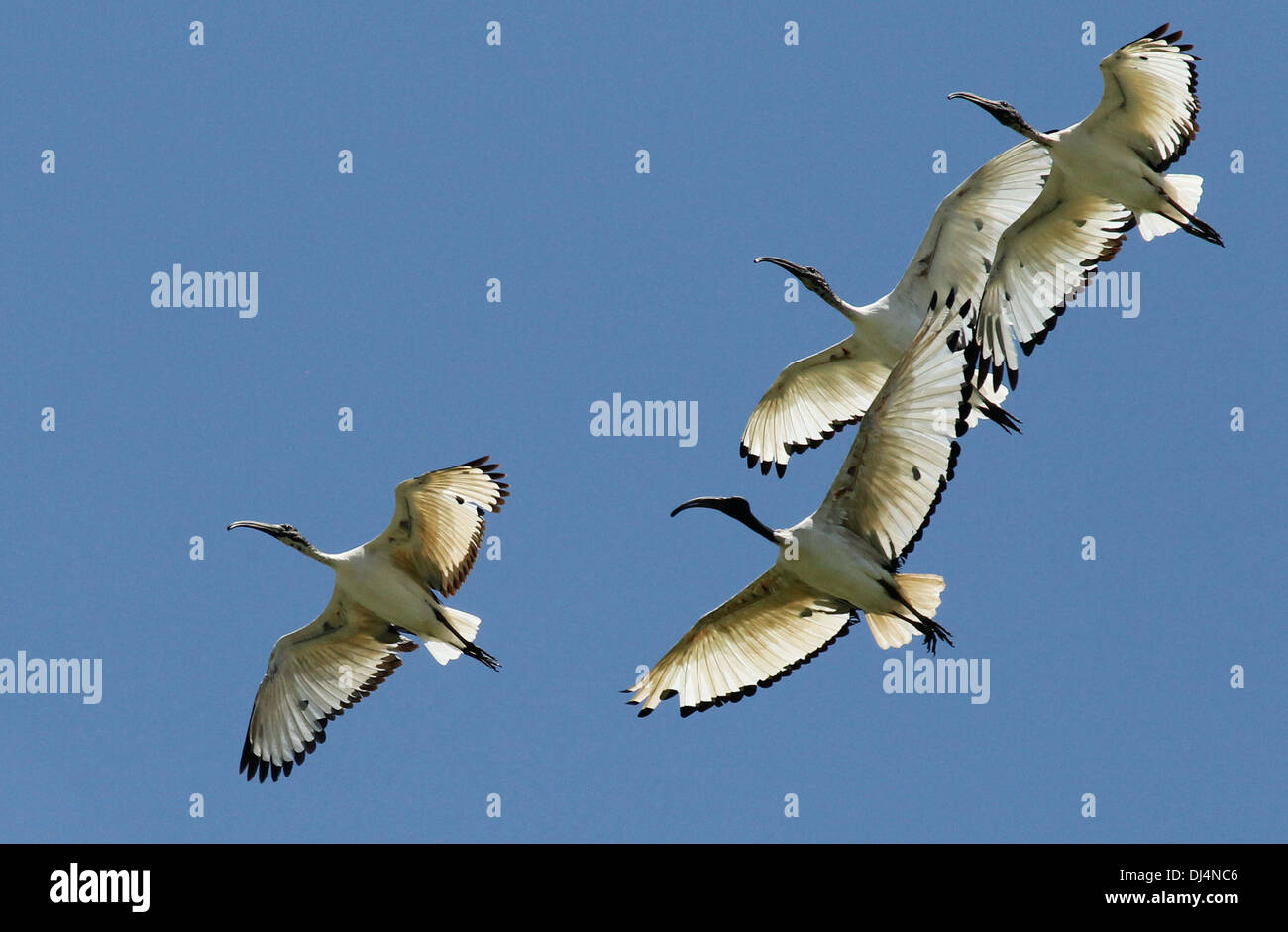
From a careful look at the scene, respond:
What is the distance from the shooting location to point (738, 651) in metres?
16.2

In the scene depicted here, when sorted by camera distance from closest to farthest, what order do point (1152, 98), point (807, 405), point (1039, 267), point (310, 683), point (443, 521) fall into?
1. point (1152, 98)
2. point (443, 521)
3. point (1039, 267)
4. point (310, 683)
5. point (807, 405)

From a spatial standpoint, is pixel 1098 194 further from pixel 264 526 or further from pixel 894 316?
pixel 264 526

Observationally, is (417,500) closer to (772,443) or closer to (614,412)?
(614,412)

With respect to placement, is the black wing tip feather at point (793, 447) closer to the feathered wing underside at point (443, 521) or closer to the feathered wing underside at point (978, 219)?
the feathered wing underside at point (978, 219)

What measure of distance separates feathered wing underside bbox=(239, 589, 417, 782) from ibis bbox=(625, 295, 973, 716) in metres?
2.75

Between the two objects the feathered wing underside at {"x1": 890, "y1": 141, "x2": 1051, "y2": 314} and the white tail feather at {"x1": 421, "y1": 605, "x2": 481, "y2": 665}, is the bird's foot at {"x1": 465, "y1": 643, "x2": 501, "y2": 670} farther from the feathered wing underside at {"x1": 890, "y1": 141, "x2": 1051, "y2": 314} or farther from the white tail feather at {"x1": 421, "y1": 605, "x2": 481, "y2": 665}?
the feathered wing underside at {"x1": 890, "y1": 141, "x2": 1051, "y2": 314}

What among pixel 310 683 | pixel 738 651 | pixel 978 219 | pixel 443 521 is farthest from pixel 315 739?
pixel 978 219

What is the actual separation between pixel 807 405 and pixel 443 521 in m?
4.77

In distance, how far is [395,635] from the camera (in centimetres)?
1741

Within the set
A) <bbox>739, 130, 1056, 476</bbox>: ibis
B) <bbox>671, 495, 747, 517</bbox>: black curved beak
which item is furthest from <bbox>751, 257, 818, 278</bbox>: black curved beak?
<bbox>671, 495, 747, 517</bbox>: black curved beak

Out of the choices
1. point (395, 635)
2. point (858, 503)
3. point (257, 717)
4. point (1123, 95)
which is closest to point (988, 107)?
point (1123, 95)

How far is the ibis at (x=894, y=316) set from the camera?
57.3 feet

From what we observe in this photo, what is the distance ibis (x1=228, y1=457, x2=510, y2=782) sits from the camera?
16.0 metres
